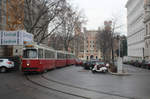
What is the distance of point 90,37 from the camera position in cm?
12875

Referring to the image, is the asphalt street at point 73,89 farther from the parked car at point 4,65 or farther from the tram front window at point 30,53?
the parked car at point 4,65

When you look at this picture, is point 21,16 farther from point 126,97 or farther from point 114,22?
point 126,97

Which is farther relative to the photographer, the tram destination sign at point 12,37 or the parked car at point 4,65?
→ the tram destination sign at point 12,37

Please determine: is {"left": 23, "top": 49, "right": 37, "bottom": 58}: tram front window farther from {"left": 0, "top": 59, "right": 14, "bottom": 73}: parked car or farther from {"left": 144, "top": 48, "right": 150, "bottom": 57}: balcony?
{"left": 144, "top": 48, "right": 150, "bottom": 57}: balcony

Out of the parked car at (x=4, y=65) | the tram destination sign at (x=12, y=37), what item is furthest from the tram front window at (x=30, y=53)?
the tram destination sign at (x=12, y=37)

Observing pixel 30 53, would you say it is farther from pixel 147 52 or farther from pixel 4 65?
pixel 147 52

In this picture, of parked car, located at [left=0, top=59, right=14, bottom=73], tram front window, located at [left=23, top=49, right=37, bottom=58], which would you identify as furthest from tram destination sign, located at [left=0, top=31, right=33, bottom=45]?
tram front window, located at [left=23, top=49, right=37, bottom=58]

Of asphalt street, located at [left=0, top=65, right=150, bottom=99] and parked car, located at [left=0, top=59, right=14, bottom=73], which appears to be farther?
parked car, located at [left=0, top=59, right=14, bottom=73]

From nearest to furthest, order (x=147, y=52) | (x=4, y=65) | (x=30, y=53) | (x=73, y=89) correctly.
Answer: (x=73, y=89) < (x=30, y=53) < (x=4, y=65) < (x=147, y=52)

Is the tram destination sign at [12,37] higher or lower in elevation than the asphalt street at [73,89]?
higher

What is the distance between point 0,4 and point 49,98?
38227 mm

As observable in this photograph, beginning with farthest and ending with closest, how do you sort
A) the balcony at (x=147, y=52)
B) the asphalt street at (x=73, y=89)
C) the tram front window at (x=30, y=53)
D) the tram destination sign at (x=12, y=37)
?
the balcony at (x=147, y=52)
the tram destination sign at (x=12, y=37)
the tram front window at (x=30, y=53)
the asphalt street at (x=73, y=89)

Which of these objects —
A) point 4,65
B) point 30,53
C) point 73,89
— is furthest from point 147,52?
point 73,89

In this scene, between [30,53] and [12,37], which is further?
[12,37]
